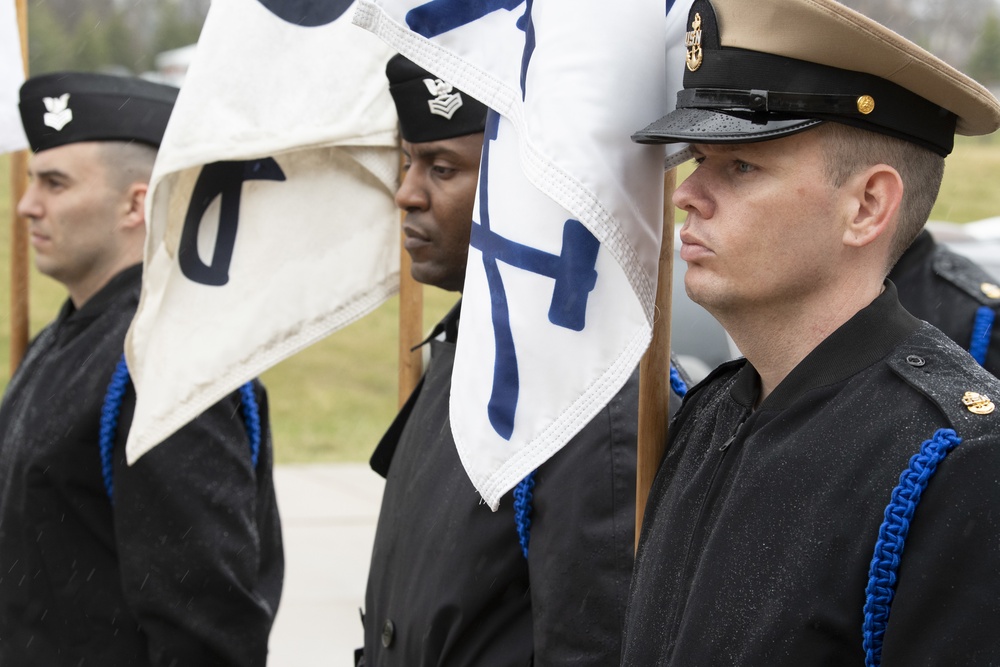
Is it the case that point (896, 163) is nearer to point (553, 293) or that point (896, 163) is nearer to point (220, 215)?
point (553, 293)

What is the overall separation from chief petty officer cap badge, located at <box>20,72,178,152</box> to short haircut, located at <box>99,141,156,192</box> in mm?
20

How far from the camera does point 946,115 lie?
1771 millimetres

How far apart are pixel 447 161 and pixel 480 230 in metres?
0.68

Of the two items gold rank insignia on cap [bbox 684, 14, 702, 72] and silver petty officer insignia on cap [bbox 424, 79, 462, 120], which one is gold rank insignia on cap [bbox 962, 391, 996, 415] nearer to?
gold rank insignia on cap [bbox 684, 14, 702, 72]

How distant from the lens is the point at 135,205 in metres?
3.56

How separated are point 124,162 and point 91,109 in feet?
0.59

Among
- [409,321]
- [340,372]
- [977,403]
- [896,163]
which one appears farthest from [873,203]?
[340,372]

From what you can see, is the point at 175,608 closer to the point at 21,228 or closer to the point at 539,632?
the point at 539,632

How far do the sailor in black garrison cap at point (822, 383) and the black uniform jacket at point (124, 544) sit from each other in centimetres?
144

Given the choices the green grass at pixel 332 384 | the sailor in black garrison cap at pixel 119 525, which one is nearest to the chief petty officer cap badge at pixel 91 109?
the sailor in black garrison cap at pixel 119 525

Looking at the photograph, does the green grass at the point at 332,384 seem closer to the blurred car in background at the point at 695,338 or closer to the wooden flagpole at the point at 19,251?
the blurred car in background at the point at 695,338

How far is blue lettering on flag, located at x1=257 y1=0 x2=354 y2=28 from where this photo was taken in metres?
2.90

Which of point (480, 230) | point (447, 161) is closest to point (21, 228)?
point (447, 161)

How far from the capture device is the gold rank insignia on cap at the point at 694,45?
5.93ft
